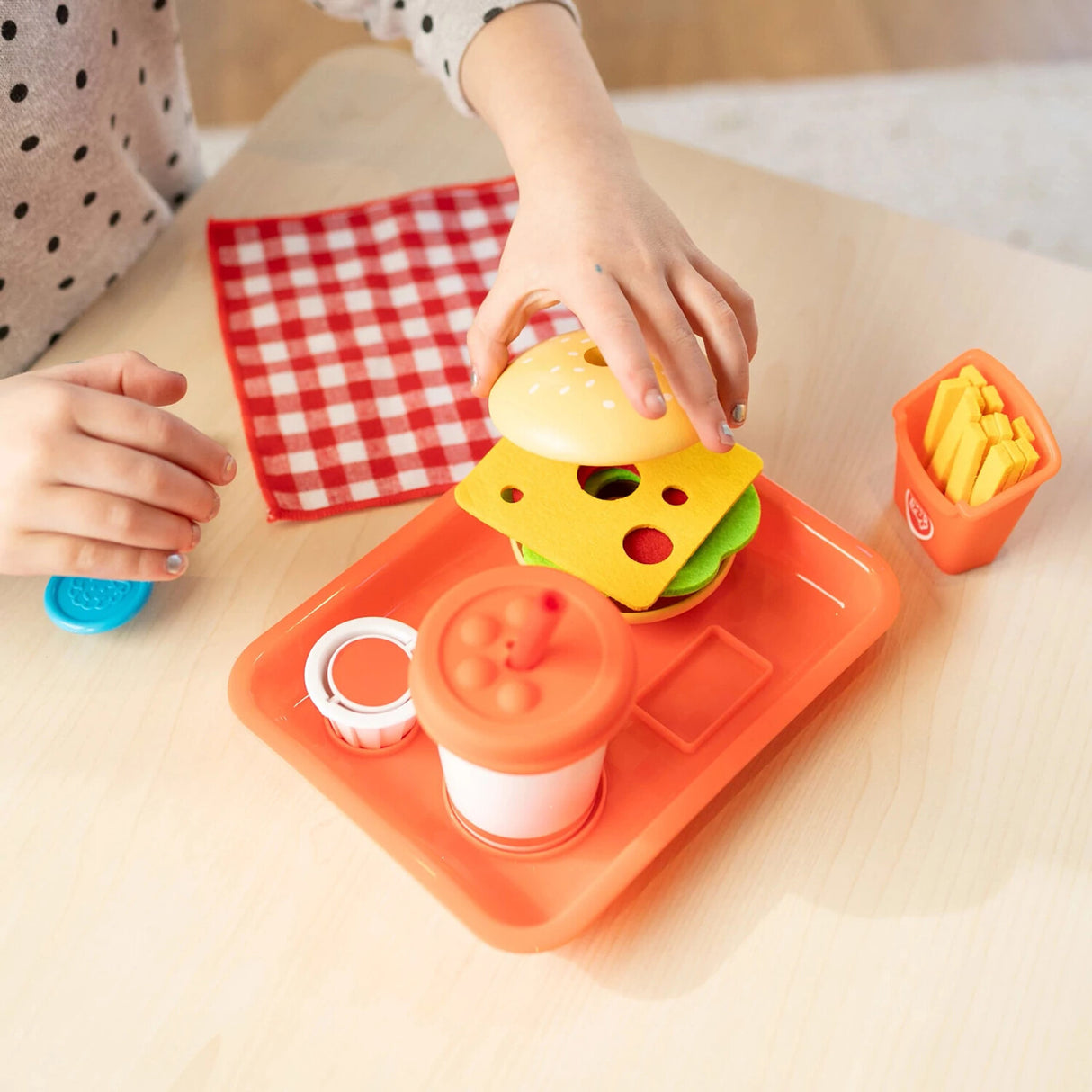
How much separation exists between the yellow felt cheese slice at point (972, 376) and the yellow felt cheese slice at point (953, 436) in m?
0.01

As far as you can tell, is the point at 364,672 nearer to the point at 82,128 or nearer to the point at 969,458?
the point at 969,458

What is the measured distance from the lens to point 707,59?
6.22 ft

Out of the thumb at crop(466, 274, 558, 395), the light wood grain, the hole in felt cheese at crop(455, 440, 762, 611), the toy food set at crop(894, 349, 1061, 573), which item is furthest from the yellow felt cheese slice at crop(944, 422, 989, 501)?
the light wood grain

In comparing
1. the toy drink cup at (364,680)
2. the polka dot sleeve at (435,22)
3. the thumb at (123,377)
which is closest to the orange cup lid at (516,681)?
the toy drink cup at (364,680)

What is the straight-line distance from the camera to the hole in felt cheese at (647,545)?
0.55 metres

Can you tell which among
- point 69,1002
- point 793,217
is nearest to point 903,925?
point 69,1002

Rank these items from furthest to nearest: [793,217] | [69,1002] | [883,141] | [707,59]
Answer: [707,59] → [883,141] → [793,217] → [69,1002]

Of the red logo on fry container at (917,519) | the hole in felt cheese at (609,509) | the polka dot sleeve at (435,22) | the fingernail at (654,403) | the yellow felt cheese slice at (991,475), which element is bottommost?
the red logo on fry container at (917,519)

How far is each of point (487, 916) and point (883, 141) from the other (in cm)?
164

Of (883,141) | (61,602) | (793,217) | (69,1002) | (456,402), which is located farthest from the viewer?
(883,141)

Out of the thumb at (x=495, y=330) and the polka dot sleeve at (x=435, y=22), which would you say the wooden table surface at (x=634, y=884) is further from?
the polka dot sleeve at (x=435, y=22)

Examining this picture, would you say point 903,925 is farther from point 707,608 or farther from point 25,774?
point 25,774

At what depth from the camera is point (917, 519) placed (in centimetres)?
61

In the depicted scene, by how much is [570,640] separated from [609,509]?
15cm
